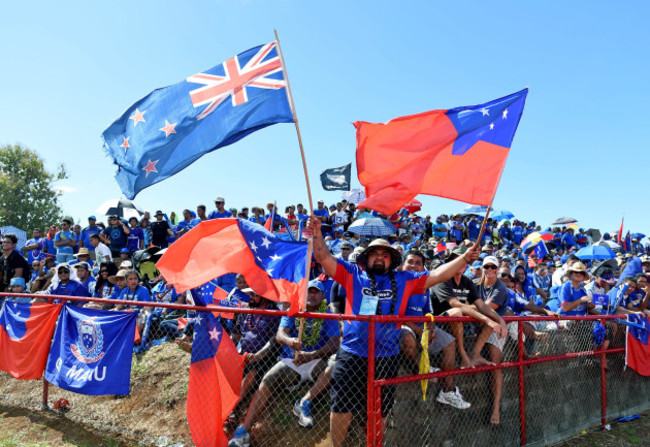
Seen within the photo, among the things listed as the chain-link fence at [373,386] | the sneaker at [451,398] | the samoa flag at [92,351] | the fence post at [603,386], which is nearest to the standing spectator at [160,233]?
the chain-link fence at [373,386]

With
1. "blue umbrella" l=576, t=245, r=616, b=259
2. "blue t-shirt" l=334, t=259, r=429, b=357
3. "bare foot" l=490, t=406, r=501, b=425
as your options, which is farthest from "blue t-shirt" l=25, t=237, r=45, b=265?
"blue umbrella" l=576, t=245, r=616, b=259

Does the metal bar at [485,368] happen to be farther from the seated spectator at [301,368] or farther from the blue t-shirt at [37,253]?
the blue t-shirt at [37,253]

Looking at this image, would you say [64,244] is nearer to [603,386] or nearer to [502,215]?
[603,386]

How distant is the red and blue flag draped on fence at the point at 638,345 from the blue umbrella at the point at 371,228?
8.12 metres

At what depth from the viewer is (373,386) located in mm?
3777

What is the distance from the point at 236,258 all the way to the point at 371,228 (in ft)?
31.8

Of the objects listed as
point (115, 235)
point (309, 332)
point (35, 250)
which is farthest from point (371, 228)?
point (35, 250)

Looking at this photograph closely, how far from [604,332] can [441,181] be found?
3867mm

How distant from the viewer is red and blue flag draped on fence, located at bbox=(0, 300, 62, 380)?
251 inches

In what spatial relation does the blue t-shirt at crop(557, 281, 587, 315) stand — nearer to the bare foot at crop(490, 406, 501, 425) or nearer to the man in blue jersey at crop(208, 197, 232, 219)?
the bare foot at crop(490, 406, 501, 425)

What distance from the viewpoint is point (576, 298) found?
737cm

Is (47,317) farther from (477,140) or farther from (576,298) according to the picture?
(576,298)

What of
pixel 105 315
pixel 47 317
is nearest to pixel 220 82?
pixel 105 315

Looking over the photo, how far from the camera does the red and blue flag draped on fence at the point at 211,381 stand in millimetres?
4695
